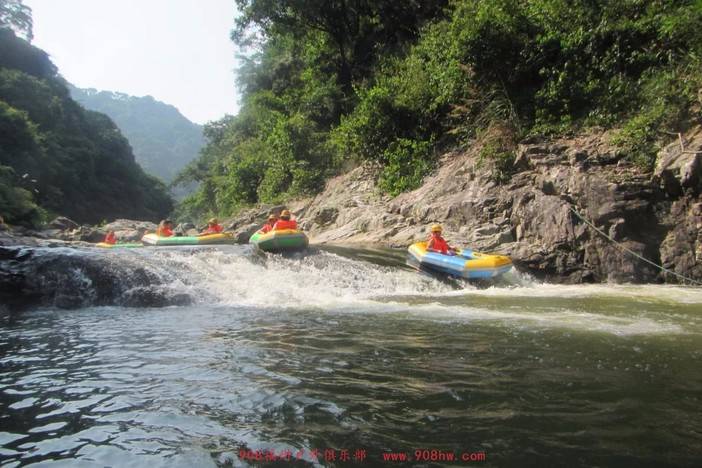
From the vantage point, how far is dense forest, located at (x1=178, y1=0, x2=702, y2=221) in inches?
472

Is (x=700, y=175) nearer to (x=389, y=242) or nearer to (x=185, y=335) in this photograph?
(x=389, y=242)

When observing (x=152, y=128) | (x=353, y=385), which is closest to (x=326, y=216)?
(x=353, y=385)

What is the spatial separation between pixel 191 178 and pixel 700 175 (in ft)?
120

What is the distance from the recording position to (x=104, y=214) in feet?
146

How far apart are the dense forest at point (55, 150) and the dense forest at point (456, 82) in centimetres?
1340

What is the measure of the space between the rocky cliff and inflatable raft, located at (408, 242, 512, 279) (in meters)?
1.43

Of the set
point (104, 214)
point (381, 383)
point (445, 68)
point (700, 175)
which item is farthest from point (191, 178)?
point (381, 383)

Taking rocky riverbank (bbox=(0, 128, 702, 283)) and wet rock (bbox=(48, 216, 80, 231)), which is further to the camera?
wet rock (bbox=(48, 216, 80, 231))

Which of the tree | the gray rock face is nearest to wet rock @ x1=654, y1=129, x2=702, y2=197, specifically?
the gray rock face

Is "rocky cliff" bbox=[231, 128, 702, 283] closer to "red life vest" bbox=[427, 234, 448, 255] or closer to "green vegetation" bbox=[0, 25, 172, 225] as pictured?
"red life vest" bbox=[427, 234, 448, 255]

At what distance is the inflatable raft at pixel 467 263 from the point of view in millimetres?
9289

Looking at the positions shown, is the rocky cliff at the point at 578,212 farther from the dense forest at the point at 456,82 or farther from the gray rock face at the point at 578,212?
the dense forest at the point at 456,82

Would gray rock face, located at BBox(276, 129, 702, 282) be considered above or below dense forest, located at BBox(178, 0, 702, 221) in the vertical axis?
below

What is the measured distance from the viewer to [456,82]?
16.0 meters
